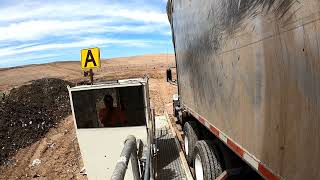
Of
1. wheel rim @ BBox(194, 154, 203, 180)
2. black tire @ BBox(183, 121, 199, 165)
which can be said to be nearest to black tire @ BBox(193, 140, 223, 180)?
wheel rim @ BBox(194, 154, 203, 180)

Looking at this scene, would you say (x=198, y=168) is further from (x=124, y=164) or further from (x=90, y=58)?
(x=90, y=58)

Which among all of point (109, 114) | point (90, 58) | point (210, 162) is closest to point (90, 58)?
point (90, 58)

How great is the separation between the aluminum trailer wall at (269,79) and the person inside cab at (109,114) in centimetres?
344

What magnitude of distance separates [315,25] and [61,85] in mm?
27115

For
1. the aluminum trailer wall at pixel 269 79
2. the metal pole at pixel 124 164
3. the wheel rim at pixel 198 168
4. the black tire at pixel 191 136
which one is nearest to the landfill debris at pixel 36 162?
the black tire at pixel 191 136

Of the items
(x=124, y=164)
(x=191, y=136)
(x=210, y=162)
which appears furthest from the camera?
(x=191, y=136)

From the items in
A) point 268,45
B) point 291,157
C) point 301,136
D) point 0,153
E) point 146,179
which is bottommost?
point 0,153

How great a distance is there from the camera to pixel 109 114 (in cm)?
866

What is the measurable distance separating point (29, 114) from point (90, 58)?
11.2 m

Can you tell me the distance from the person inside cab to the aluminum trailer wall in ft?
11.3

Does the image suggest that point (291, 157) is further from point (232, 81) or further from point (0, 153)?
point (0, 153)

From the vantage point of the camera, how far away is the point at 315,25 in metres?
2.46

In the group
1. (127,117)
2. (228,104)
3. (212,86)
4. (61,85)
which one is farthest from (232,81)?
(61,85)

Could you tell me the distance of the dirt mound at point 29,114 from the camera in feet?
59.0
